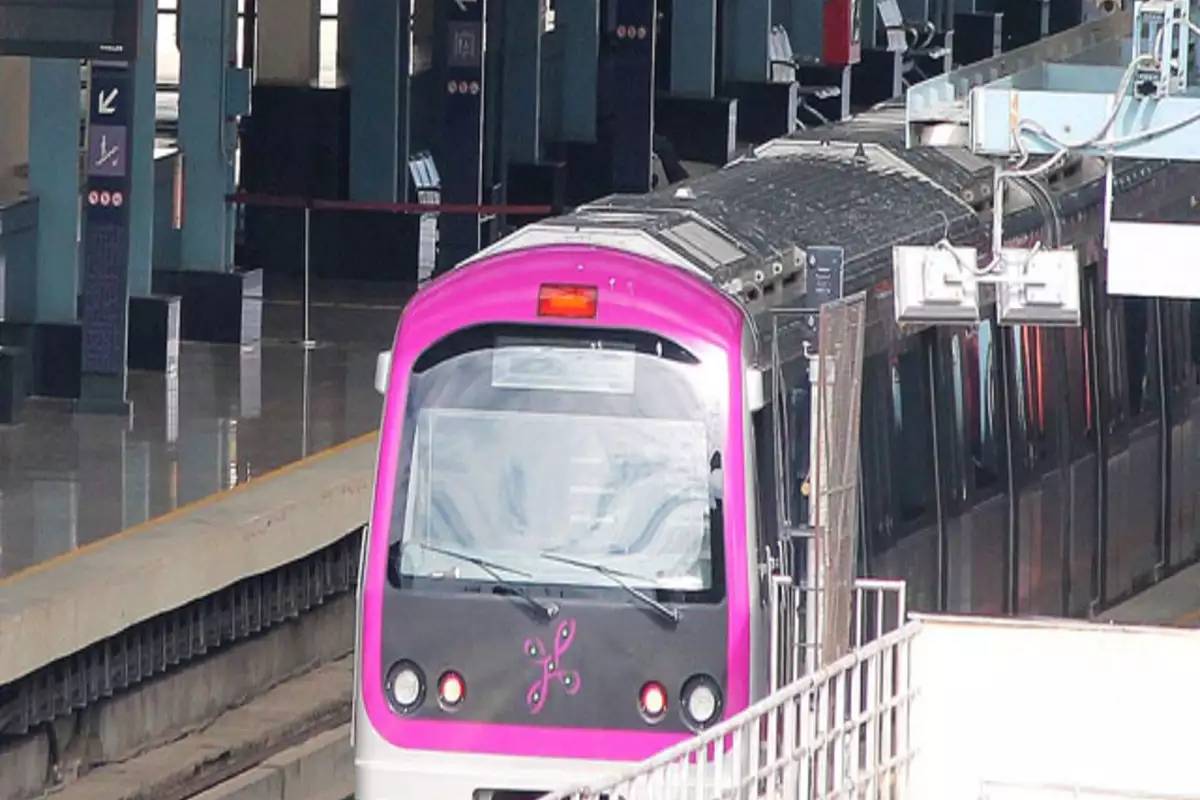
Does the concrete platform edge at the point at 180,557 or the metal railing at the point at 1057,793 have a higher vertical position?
the metal railing at the point at 1057,793

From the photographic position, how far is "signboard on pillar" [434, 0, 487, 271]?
25.0 metres

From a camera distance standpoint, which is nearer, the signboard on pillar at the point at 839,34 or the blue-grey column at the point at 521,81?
the blue-grey column at the point at 521,81

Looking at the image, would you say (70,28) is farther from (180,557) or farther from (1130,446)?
(1130,446)

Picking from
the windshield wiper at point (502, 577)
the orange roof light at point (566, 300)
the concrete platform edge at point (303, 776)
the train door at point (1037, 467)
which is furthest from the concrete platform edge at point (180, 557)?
the train door at point (1037, 467)

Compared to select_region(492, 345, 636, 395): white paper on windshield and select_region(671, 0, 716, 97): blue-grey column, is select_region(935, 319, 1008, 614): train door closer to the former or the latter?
select_region(492, 345, 636, 395): white paper on windshield

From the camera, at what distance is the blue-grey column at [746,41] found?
31938mm

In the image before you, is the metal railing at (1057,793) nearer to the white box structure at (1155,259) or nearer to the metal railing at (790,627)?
the white box structure at (1155,259)

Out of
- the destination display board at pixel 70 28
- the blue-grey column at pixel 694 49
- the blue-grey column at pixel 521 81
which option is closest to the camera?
the destination display board at pixel 70 28

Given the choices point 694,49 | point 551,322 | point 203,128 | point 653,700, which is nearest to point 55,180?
point 203,128

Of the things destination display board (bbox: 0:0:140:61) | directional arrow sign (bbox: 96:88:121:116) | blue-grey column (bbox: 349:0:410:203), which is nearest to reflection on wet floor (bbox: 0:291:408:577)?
directional arrow sign (bbox: 96:88:121:116)

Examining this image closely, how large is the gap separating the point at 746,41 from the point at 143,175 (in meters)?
12.9

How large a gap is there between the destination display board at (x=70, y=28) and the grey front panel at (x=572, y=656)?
18.9 ft

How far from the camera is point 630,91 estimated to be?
27.4m

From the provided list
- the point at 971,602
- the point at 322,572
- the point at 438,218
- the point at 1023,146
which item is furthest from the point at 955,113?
the point at 438,218
